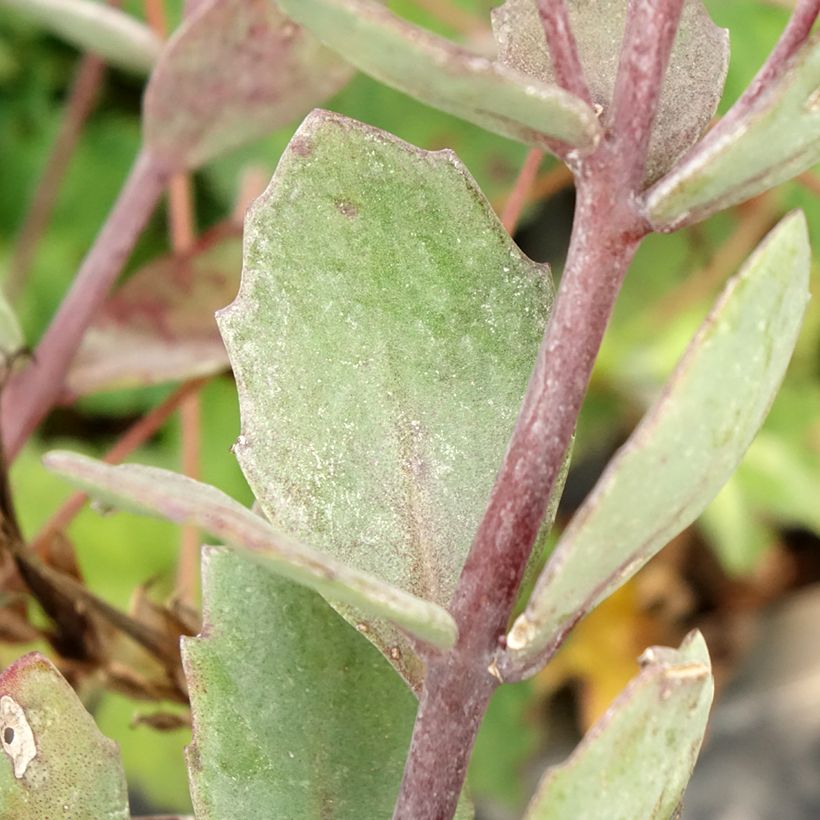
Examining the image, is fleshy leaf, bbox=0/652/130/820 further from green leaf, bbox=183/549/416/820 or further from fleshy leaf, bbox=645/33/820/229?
fleshy leaf, bbox=645/33/820/229

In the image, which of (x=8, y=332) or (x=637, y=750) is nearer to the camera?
(x=637, y=750)

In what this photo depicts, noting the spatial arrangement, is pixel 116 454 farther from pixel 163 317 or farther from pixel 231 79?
pixel 231 79

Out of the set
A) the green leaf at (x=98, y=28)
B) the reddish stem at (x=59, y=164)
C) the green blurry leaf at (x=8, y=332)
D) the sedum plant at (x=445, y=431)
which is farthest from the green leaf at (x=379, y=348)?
the reddish stem at (x=59, y=164)

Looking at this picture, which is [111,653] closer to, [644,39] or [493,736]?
[644,39]

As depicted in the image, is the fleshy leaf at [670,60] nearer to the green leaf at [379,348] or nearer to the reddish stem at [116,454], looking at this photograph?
the green leaf at [379,348]

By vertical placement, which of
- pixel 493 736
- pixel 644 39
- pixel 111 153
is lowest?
pixel 493 736

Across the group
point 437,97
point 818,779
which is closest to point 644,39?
point 437,97

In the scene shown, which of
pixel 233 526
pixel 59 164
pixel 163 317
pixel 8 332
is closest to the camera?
pixel 233 526

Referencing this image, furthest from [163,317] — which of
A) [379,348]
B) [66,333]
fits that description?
[379,348]
